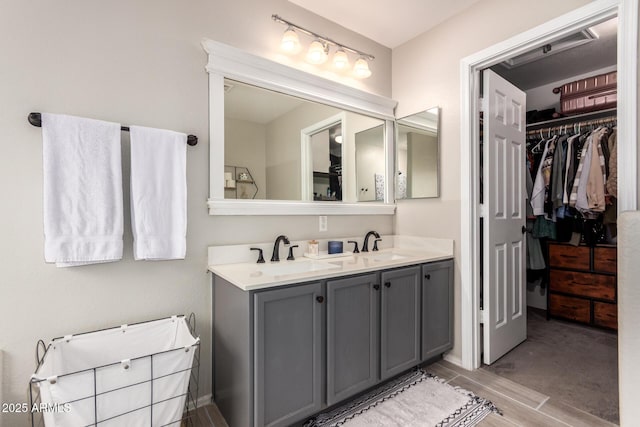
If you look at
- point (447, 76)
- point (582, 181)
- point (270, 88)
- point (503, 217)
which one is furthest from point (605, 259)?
point (270, 88)

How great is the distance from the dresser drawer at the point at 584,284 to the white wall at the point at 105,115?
2.96 m

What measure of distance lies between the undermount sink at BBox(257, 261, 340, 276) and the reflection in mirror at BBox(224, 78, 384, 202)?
46 cm

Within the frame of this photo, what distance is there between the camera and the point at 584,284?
2.91m

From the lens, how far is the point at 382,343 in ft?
5.91

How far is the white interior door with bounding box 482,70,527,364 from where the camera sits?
7.24ft

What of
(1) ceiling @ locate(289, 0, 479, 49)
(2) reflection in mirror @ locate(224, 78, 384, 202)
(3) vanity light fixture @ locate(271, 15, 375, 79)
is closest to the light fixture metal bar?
(3) vanity light fixture @ locate(271, 15, 375, 79)

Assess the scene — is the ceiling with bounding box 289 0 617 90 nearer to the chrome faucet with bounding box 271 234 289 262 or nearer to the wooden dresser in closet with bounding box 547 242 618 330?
the chrome faucet with bounding box 271 234 289 262

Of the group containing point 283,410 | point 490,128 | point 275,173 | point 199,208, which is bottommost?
point 283,410

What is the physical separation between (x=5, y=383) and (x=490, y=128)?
3059mm

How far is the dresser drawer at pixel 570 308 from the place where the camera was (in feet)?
9.54

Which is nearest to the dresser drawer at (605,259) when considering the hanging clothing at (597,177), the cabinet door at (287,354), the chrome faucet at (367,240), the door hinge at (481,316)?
the hanging clothing at (597,177)

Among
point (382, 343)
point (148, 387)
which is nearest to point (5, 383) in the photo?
point (148, 387)

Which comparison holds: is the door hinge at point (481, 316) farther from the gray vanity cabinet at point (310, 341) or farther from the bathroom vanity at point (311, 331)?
the gray vanity cabinet at point (310, 341)

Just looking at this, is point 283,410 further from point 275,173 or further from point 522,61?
point 522,61
